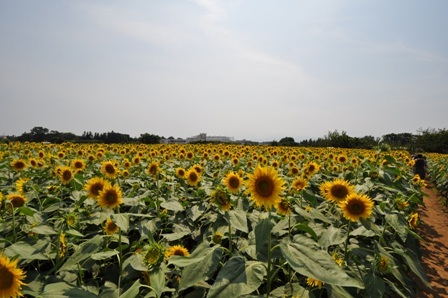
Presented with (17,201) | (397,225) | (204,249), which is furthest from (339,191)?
(17,201)

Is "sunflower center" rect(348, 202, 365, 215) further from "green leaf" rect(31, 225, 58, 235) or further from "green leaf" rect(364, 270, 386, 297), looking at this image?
"green leaf" rect(31, 225, 58, 235)

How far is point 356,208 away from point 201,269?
169 cm

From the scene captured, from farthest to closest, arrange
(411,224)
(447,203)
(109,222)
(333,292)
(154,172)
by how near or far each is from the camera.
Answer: (447,203) → (154,172) → (411,224) → (109,222) → (333,292)

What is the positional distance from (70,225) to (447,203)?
53.9 feet

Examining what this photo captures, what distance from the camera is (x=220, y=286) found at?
1557mm

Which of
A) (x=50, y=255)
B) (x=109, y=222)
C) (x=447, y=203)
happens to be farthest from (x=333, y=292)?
(x=447, y=203)

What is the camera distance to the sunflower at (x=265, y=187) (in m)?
2.23

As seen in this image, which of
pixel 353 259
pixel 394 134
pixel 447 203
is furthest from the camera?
pixel 394 134

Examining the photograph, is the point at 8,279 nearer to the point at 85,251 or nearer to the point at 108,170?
the point at 85,251

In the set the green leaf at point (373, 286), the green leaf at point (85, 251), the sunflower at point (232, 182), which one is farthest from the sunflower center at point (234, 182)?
the green leaf at point (85, 251)

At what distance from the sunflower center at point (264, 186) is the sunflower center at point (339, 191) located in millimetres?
1121

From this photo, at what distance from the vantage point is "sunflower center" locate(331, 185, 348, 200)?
9.78 ft

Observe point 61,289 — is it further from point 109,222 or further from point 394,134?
point 394,134

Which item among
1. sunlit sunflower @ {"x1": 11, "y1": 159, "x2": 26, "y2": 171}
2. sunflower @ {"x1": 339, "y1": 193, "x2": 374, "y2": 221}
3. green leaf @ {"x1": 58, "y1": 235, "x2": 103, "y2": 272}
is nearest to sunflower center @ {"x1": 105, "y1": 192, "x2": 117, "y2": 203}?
green leaf @ {"x1": 58, "y1": 235, "x2": 103, "y2": 272}
